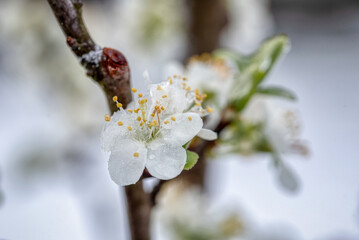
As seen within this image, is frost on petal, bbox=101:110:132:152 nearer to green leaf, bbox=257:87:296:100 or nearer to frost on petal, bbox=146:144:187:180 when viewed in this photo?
frost on petal, bbox=146:144:187:180

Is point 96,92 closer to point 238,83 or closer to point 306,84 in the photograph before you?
point 238,83

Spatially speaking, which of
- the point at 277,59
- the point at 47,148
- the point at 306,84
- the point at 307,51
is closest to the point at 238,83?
the point at 277,59

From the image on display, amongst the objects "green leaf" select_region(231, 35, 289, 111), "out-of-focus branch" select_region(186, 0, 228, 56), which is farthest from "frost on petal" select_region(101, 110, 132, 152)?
"out-of-focus branch" select_region(186, 0, 228, 56)

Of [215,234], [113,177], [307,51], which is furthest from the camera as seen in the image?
[307,51]

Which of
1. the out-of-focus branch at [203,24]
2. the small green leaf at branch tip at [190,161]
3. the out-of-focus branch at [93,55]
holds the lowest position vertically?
the small green leaf at branch tip at [190,161]

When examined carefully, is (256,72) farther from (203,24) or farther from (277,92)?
(203,24)

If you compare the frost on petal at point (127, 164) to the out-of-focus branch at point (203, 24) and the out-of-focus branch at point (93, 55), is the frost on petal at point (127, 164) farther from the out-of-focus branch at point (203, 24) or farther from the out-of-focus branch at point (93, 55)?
the out-of-focus branch at point (203, 24)

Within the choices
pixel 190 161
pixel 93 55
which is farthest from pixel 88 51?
pixel 190 161

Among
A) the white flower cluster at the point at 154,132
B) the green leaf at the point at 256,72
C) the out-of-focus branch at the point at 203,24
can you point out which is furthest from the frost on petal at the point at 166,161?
the out-of-focus branch at the point at 203,24
